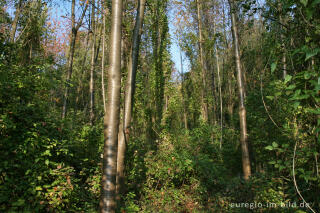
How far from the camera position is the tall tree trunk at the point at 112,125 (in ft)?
8.93

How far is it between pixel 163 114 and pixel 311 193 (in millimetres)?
12479

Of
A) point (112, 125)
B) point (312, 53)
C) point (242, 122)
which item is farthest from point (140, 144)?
point (312, 53)

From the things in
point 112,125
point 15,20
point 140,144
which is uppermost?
point 15,20

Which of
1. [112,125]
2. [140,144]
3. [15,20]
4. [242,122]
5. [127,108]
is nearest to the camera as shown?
[112,125]

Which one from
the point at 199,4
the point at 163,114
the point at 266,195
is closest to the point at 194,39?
the point at 199,4

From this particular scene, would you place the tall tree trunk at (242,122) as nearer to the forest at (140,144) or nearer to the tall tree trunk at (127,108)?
the forest at (140,144)

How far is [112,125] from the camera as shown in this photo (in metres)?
2.89

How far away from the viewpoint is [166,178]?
6.97m

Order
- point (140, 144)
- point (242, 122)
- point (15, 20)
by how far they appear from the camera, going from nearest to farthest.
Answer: point (242, 122) < point (140, 144) < point (15, 20)

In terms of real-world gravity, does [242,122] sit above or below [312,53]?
below

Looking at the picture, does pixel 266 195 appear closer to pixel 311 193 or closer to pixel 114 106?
pixel 311 193

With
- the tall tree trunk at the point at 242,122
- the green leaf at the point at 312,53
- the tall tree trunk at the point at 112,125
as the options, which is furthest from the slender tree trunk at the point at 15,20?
the green leaf at the point at 312,53

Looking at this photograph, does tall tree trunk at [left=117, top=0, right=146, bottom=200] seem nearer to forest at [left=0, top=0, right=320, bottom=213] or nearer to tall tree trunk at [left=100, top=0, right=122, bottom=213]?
forest at [left=0, top=0, right=320, bottom=213]

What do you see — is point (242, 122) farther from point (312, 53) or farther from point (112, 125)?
point (312, 53)
